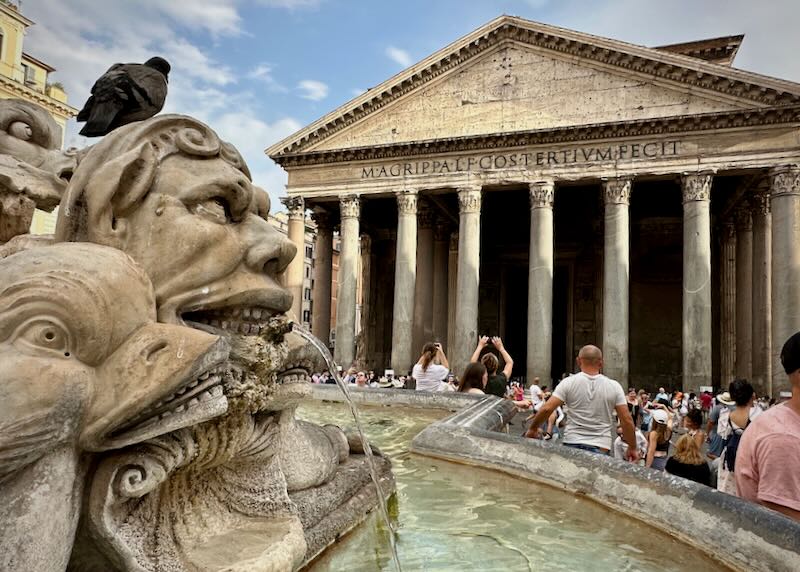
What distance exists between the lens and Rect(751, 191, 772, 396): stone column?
1806 cm

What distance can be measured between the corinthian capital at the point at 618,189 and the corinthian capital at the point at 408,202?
6622 millimetres

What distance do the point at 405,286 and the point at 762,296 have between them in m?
12.1

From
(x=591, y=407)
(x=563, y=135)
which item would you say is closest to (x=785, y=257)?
(x=563, y=135)

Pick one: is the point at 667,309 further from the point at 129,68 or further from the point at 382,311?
the point at 129,68

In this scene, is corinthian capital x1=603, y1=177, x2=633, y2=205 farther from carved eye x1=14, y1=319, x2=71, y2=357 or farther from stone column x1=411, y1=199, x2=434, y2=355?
carved eye x1=14, y1=319, x2=71, y2=357

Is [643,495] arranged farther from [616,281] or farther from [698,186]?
[698,186]

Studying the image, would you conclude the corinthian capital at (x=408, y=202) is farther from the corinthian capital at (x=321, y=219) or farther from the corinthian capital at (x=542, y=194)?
the corinthian capital at (x=321, y=219)

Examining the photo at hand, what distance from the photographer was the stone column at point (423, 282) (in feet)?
70.5

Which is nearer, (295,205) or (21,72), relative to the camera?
(295,205)

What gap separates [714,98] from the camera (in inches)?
674

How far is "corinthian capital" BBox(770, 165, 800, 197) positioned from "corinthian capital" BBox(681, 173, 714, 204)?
66.5 inches

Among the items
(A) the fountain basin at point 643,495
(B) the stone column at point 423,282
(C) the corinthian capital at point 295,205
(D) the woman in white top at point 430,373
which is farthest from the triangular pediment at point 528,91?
(A) the fountain basin at point 643,495

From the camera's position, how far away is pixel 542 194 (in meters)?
18.5

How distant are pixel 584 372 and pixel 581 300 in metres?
21.7
